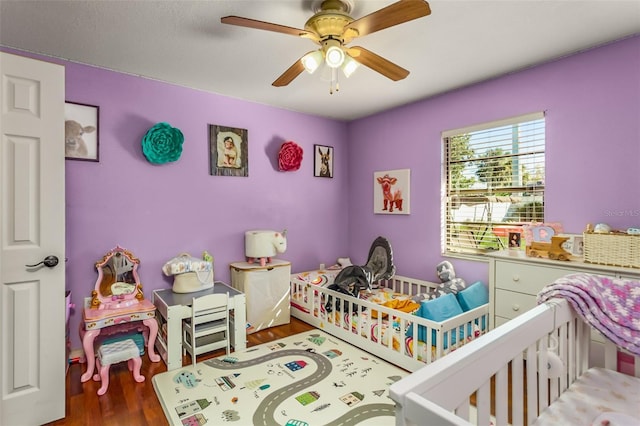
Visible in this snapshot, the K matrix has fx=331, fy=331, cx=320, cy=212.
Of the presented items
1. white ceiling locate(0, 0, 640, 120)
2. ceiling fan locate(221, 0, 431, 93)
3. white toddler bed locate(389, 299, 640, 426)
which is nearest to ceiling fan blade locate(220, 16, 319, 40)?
ceiling fan locate(221, 0, 431, 93)

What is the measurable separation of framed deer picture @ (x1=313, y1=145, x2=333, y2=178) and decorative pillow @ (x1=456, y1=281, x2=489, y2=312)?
80.0 inches

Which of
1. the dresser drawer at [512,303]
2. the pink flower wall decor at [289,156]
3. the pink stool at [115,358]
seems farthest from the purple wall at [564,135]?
the pink stool at [115,358]

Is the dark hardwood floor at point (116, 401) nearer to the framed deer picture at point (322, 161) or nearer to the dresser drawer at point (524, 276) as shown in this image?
the dresser drawer at point (524, 276)

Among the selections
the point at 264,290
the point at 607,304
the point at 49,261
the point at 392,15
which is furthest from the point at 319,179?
the point at 607,304

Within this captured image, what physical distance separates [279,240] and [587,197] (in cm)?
245

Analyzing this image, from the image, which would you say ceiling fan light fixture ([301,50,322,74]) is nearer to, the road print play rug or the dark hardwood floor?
the road print play rug

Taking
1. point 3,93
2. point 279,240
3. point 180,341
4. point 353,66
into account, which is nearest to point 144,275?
point 180,341

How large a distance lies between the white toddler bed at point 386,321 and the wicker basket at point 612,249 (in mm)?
794

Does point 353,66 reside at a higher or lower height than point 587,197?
higher

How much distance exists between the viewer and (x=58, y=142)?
179cm

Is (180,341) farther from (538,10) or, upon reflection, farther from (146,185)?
(538,10)

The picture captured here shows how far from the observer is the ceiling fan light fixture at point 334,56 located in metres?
1.69

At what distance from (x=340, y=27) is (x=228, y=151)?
6.05 feet

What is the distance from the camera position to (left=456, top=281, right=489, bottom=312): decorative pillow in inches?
103
